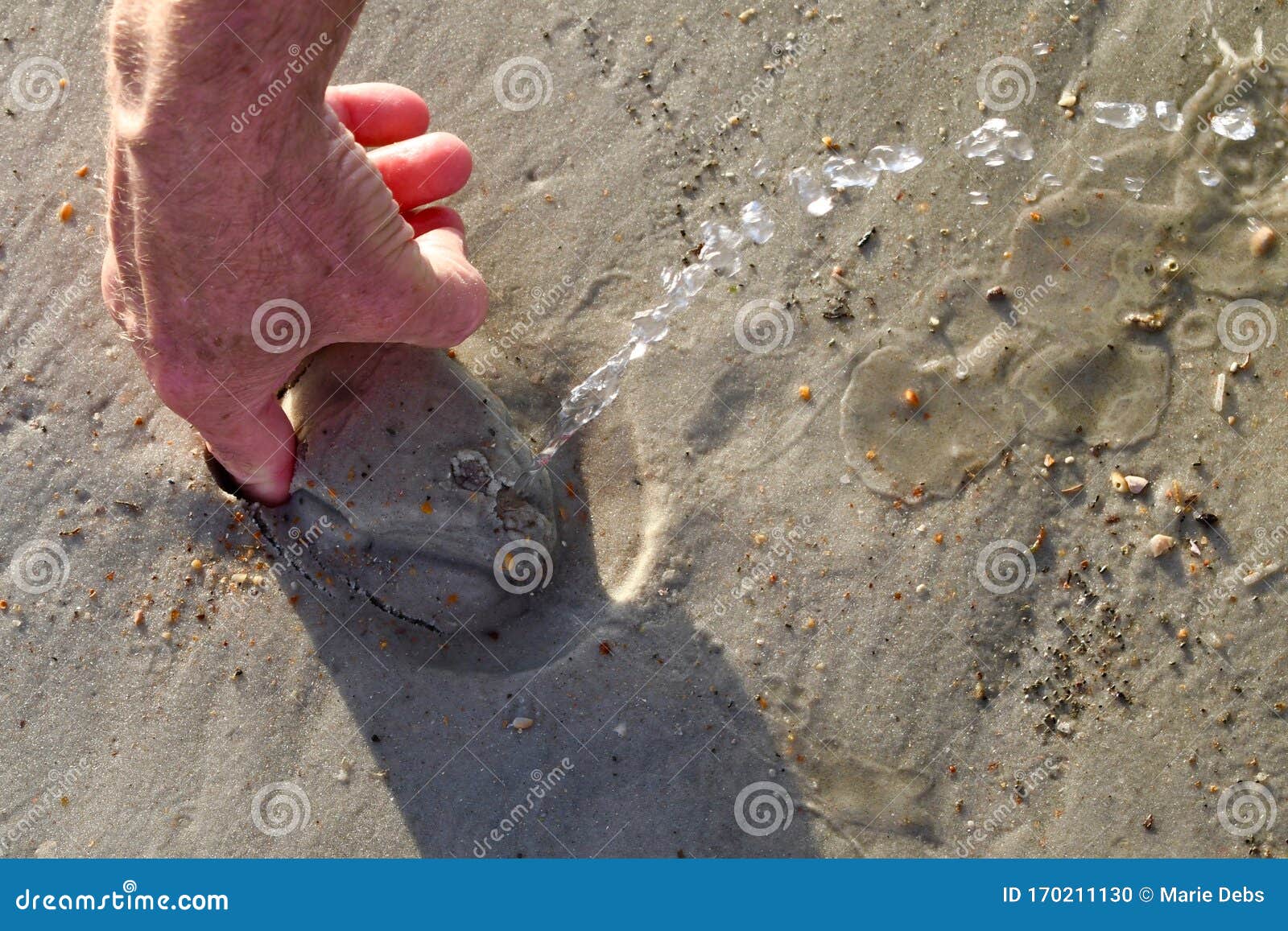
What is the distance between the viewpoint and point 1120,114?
4020mm

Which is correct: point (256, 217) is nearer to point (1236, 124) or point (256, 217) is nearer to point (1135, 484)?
point (1135, 484)

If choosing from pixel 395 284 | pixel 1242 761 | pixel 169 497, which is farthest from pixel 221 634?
pixel 1242 761

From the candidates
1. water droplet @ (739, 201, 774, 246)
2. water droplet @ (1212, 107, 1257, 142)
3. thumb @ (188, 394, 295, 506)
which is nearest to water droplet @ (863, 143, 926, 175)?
water droplet @ (739, 201, 774, 246)

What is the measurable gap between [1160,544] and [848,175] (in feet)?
6.58

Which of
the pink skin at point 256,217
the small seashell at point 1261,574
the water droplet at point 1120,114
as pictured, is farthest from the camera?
the water droplet at point 1120,114

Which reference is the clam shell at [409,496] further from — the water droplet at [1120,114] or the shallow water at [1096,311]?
the water droplet at [1120,114]

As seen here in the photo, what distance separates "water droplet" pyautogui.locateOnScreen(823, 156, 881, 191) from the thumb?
2.47 m

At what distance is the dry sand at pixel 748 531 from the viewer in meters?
3.92

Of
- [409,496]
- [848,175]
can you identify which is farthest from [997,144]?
[409,496]

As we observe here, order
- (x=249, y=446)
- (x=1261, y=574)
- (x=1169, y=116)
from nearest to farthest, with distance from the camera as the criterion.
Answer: (x=249, y=446) → (x=1261, y=574) → (x=1169, y=116)

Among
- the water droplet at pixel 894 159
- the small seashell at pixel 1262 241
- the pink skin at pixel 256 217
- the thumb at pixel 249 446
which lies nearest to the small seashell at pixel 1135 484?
the small seashell at pixel 1262 241

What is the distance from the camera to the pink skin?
2.54m

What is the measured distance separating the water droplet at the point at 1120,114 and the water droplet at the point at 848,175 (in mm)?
958

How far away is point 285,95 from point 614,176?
174 centimetres
